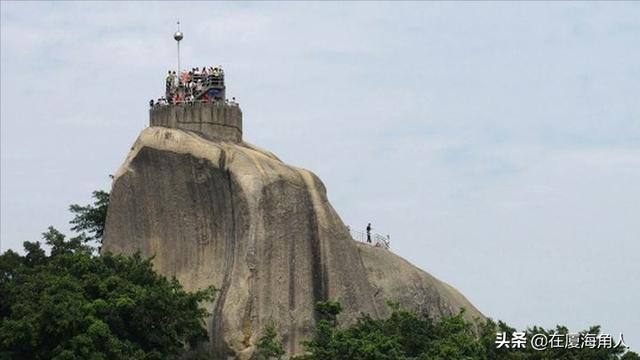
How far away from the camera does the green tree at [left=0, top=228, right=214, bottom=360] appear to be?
50.3m

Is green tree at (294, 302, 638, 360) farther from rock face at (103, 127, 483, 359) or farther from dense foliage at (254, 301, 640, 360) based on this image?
rock face at (103, 127, 483, 359)

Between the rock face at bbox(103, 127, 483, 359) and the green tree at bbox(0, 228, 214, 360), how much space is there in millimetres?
977

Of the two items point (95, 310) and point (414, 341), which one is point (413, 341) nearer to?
point (414, 341)

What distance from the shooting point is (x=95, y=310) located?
168ft

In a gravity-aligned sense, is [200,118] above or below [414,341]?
above

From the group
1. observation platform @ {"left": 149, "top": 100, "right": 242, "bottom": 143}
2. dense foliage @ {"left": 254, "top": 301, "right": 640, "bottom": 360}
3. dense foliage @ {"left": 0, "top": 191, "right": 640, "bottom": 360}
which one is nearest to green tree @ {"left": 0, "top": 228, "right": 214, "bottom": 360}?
dense foliage @ {"left": 0, "top": 191, "right": 640, "bottom": 360}

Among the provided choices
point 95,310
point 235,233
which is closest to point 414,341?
point 235,233

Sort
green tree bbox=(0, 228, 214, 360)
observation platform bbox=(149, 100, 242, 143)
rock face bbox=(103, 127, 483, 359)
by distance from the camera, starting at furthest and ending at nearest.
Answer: observation platform bbox=(149, 100, 242, 143) → rock face bbox=(103, 127, 483, 359) → green tree bbox=(0, 228, 214, 360)

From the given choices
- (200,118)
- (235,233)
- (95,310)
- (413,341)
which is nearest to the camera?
(95,310)

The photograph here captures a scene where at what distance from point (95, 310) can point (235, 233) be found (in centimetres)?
519

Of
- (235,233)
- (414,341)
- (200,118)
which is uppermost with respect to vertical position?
(200,118)

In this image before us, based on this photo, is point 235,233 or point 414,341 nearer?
point 414,341

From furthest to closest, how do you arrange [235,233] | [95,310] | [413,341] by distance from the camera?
1. [235,233]
2. [413,341]
3. [95,310]

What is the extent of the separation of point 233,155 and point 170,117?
2614mm
